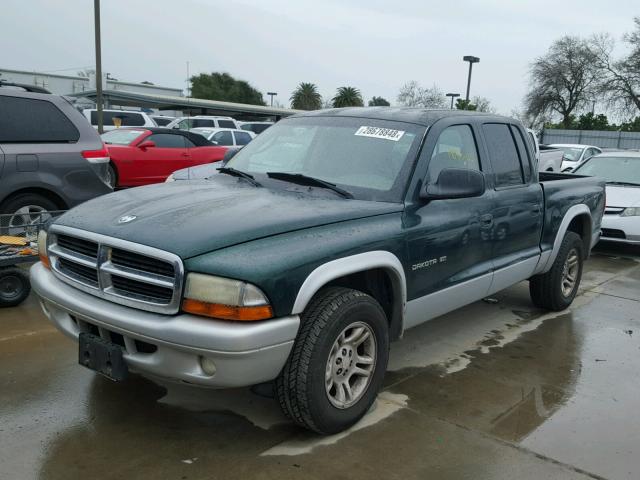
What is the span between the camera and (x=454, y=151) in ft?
14.0

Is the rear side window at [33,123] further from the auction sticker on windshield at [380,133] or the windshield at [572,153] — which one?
the windshield at [572,153]

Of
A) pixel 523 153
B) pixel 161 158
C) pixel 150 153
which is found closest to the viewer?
pixel 523 153

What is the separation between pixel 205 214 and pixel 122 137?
10.1 m

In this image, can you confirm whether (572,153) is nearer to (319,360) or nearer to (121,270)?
(319,360)

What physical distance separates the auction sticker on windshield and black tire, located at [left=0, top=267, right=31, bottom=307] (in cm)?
322

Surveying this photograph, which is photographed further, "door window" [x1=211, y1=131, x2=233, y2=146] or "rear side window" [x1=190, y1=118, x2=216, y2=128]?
"rear side window" [x1=190, y1=118, x2=216, y2=128]

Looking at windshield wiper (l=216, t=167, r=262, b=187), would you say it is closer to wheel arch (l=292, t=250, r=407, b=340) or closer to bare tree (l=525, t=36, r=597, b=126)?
wheel arch (l=292, t=250, r=407, b=340)

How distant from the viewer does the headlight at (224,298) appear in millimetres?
2727

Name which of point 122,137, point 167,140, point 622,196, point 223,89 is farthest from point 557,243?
point 223,89

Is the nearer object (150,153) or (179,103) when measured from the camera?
(150,153)

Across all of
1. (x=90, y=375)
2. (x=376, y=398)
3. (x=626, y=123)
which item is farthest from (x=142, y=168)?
(x=626, y=123)

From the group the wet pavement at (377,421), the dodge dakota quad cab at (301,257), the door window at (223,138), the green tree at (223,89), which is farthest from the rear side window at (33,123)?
the green tree at (223,89)

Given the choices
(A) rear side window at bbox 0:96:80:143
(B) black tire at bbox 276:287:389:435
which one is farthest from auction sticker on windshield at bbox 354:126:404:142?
(A) rear side window at bbox 0:96:80:143

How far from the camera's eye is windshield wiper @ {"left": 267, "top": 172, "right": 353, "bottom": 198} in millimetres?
3717
